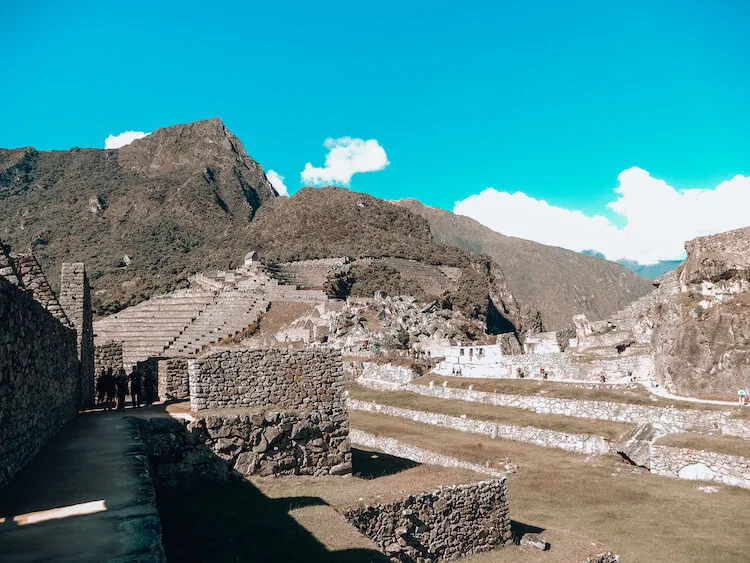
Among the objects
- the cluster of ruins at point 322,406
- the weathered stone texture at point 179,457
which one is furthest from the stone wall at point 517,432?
the weathered stone texture at point 179,457

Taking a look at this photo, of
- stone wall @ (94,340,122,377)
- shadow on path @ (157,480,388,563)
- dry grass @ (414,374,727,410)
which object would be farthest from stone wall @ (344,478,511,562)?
stone wall @ (94,340,122,377)

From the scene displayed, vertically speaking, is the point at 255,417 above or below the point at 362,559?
above

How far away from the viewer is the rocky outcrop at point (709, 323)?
22.5 m

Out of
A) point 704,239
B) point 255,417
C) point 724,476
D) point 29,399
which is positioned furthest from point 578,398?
point 29,399

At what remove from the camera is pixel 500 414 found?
25.8 meters

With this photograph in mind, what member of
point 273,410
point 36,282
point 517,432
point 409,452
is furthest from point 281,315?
point 273,410

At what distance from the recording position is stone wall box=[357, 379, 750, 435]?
61.9ft

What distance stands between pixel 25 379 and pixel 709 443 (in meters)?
18.1

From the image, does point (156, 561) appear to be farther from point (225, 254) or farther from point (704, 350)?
point (225, 254)

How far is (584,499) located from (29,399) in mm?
13658

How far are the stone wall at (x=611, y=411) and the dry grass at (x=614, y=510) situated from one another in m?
3.06

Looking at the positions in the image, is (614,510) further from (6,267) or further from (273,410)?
(6,267)

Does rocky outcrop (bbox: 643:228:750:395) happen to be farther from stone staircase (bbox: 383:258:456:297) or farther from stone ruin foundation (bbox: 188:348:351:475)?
stone staircase (bbox: 383:258:456:297)

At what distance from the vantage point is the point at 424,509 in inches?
376
